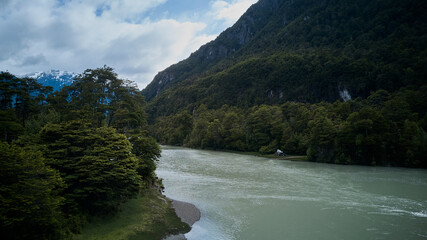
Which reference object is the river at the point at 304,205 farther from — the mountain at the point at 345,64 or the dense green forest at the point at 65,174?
the mountain at the point at 345,64

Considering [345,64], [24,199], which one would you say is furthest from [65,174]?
[345,64]

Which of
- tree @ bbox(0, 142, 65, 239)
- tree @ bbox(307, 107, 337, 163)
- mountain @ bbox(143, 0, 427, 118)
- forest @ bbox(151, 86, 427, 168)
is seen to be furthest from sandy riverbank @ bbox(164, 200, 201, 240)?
mountain @ bbox(143, 0, 427, 118)

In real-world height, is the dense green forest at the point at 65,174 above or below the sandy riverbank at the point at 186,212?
above

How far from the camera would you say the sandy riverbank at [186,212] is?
813 inches

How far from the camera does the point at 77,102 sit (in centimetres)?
3688

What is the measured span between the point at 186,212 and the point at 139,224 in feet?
19.2

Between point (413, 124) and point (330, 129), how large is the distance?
640 inches

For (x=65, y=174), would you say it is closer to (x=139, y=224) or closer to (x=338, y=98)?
(x=139, y=224)

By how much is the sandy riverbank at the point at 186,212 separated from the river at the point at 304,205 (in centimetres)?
61

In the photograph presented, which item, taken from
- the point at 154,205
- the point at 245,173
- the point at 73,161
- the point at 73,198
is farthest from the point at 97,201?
the point at 245,173

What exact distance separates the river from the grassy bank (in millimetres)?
1931

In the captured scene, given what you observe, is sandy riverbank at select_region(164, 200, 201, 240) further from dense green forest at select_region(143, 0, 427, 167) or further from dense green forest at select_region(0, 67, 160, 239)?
dense green forest at select_region(143, 0, 427, 167)

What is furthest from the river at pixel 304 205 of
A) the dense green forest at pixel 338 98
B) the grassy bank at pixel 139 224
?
the dense green forest at pixel 338 98

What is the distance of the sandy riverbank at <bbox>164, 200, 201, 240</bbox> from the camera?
67.8ft
